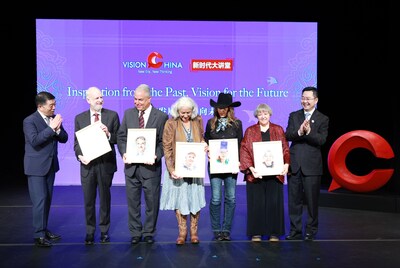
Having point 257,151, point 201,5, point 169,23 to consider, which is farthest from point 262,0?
point 257,151

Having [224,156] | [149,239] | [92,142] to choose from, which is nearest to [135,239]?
[149,239]

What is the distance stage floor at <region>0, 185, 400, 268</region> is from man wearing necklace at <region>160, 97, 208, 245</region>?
13.5 inches

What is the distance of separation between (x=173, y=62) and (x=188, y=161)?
3.95 meters

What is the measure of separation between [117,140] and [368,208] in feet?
11.2

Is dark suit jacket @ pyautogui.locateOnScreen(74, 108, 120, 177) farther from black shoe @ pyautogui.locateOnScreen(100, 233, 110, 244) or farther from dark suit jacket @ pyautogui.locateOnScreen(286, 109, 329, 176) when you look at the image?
dark suit jacket @ pyautogui.locateOnScreen(286, 109, 329, 176)

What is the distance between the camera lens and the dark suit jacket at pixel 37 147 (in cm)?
467

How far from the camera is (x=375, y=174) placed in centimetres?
639

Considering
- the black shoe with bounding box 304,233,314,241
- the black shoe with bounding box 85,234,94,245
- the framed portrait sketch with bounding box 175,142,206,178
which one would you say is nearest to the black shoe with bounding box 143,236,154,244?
the black shoe with bounding box 85,234,94,245

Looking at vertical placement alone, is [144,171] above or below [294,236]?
above

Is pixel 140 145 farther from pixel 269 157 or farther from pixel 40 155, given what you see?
pixel 269 157

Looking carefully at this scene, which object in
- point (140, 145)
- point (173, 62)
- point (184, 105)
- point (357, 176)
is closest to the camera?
point (184, 105)

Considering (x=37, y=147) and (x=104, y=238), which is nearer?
(x=37, y=147)

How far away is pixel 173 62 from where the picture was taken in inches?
328

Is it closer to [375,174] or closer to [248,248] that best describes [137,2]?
[375,174]
